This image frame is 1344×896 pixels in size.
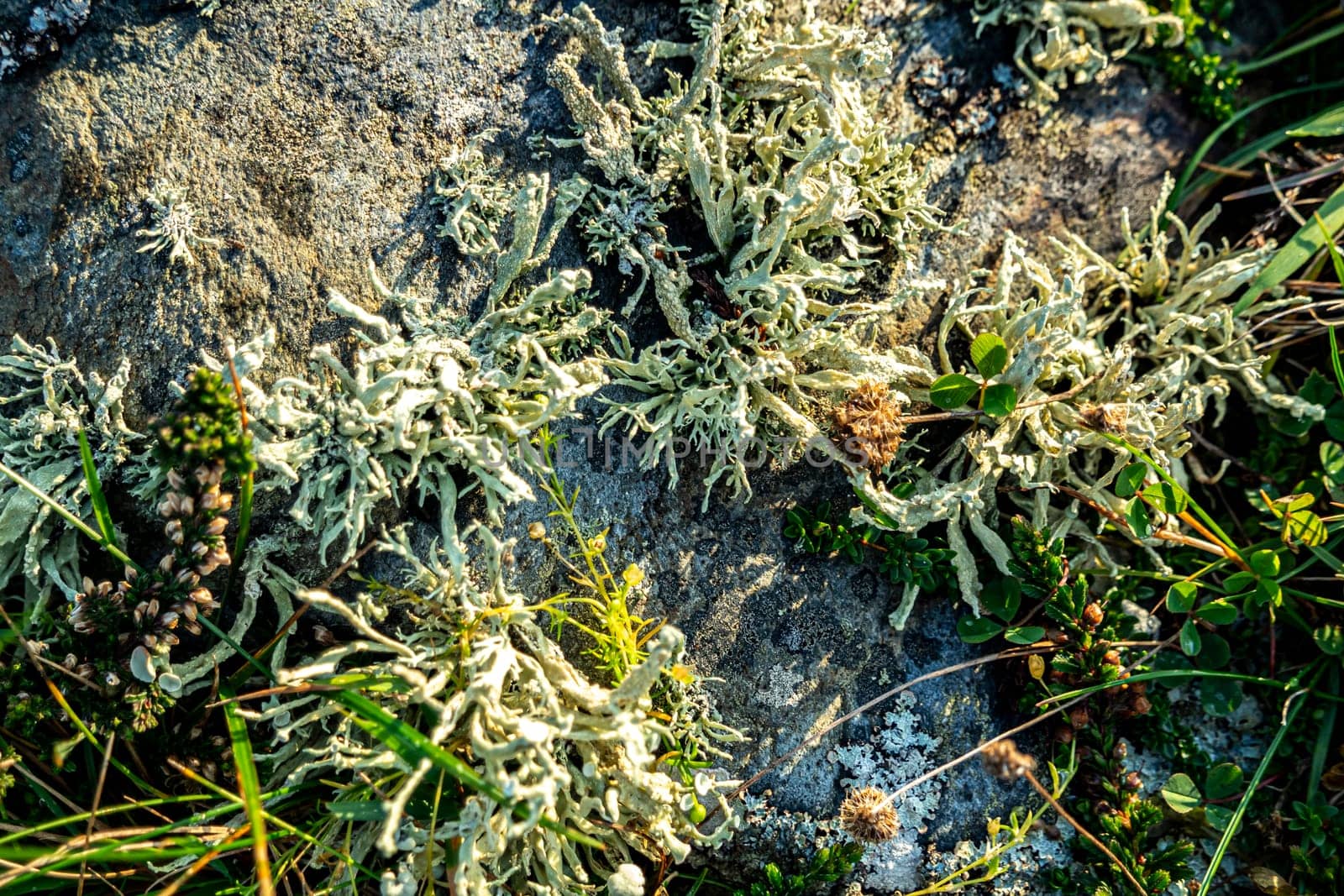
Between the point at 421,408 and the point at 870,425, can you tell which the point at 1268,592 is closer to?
the point at 870,425

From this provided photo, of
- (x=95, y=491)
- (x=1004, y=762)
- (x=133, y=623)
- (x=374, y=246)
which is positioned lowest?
(x=1004, y=762)

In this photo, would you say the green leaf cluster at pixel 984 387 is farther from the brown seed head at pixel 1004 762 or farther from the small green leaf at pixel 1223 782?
the small green leaf at pixel 1223 782

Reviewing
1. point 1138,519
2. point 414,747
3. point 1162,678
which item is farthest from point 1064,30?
point 414,747

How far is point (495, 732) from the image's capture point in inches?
95.3

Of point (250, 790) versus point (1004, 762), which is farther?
point (1004, 762)

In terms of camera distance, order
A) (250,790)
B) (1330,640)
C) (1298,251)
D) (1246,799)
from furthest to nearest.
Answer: (1298,251), (1330,640), (1246,799), (250,790)

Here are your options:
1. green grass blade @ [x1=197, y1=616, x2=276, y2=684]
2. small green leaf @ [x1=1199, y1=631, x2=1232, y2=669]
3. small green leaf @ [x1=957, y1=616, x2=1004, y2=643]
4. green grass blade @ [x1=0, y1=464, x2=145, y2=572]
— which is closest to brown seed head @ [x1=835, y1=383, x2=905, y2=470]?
small green leaf @ [x1=957, y1=616, x2=1004, y2=643]

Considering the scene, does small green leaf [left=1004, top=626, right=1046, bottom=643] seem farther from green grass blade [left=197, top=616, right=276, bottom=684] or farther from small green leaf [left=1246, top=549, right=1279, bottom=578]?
green grass blade [left=197, top=616, right=276, bottom=684]

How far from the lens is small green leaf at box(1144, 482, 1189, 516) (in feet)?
9.04

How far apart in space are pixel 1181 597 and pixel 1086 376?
720 mm

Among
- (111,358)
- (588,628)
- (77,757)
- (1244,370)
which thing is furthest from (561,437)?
(1244,370)

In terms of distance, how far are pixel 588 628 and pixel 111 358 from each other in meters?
1.49

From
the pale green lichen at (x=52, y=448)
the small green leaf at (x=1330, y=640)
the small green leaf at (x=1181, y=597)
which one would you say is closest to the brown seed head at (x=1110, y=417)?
the small green leaf at (x=1181, y=597)

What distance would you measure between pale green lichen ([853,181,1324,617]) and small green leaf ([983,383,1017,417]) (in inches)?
1.2
